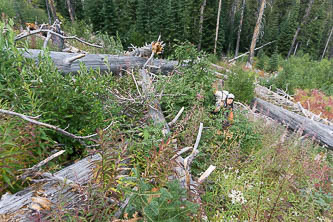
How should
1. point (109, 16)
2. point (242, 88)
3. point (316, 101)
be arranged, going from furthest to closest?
1. point (109, 16)
2. point (316, 101)
3. point (242, 88)

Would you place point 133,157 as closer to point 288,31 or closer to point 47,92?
point 47,92

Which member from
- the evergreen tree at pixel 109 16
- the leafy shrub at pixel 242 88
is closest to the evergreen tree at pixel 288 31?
the evergreen tree at pixel 109 16

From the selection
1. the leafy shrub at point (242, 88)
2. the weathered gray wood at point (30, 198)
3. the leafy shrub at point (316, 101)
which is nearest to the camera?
the weathered gray wood at point (30, 198)

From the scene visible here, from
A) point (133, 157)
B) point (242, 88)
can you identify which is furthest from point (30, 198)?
point (242, 88)

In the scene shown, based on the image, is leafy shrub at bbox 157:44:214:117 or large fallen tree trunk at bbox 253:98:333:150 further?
large fallen tree trunk at bbox 253:98:333:150

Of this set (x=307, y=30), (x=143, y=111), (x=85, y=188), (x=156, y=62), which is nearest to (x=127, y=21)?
(x=156, y=62)

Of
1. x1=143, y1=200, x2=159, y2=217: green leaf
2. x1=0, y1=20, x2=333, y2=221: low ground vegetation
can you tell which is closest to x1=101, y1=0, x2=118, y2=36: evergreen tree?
x1=0, y1=20, x2=333, y2=221: low ground vegetation

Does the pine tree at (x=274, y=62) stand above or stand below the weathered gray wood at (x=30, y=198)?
below

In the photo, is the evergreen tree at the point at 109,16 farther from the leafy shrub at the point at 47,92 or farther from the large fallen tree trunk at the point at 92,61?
the leafy shrub at the point at 47,92

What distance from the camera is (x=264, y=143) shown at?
11.9 feet

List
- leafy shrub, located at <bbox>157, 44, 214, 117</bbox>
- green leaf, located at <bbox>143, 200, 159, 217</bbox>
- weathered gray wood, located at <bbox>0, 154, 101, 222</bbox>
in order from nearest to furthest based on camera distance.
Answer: green leaf, located at <bbox>143, 200, 159, 217</bbox> → weathered gray wood, located at <bbox>0, 154, 101, 222</bbox> → leafy shrub, located at <bbox>157, 44, 214, 117</bbox>

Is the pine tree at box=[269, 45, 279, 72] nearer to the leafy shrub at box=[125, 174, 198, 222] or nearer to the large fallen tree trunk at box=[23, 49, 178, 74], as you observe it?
the large fallen tree trunk at box=[23, 49, 178, 74]

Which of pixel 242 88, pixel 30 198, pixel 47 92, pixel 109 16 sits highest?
pixel 109 16

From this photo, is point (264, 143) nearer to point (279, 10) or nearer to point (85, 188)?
point (85, 188)
